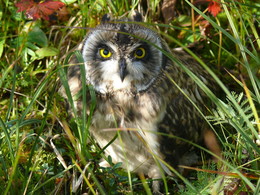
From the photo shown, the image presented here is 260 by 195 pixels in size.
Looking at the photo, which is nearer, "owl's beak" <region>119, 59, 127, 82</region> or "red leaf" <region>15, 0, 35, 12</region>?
"owl's beak" <region>119, 59, 127, 82</region>

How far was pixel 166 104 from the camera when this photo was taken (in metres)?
2.62

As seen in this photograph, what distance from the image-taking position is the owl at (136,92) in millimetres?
2365

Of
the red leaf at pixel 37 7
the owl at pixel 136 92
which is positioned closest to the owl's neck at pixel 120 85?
the owl at pixel 136 92

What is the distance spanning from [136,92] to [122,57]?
0.24 meters

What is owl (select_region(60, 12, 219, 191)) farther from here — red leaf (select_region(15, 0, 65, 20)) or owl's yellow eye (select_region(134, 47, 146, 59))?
red leaf (select_region(15, 0, 65, 20))

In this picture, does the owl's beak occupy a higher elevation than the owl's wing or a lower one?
higher

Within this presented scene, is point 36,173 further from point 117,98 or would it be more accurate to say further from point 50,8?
point 50,8

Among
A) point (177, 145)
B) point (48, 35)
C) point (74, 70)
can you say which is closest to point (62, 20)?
point (48, 35)

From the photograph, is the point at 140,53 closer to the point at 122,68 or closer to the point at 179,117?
the point at 122,68

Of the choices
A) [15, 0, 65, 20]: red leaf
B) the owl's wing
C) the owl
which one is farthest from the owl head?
[15, 0, 65, 20]: red leaf

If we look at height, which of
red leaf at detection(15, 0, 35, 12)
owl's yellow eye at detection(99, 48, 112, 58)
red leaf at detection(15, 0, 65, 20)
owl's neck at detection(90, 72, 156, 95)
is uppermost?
red leaf at detection(15, 0, 35, 12)

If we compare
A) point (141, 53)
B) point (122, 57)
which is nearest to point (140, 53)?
point (141, 53)

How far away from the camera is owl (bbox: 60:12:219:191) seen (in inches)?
93.1

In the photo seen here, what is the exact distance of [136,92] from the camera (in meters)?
2.51
